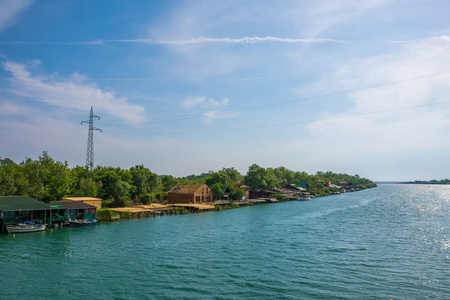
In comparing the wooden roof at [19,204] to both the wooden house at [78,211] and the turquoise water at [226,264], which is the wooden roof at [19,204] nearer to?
the wooden house at [78,211]

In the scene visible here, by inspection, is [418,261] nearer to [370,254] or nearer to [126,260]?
[370,254]

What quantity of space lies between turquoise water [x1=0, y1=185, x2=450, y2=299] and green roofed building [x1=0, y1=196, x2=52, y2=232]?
5014 mm

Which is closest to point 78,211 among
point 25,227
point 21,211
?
point 21,211

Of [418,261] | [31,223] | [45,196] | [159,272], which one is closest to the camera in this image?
[159,272]

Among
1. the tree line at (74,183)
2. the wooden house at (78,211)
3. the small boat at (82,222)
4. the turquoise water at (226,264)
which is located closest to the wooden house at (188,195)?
the tree line at (74,183)

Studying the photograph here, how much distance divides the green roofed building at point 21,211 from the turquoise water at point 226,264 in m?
5.01

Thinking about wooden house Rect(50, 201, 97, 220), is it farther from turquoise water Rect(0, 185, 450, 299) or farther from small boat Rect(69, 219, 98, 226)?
turquoise water Rect(0, 185, 450, 299)

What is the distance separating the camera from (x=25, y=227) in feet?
176

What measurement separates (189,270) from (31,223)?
131 ft

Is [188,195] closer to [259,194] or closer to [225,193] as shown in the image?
[225,193]

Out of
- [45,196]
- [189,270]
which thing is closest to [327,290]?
[189,270]

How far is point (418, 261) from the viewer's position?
120 ft

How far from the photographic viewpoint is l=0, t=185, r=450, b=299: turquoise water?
88.9ft

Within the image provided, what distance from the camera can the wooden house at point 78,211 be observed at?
6488cm
